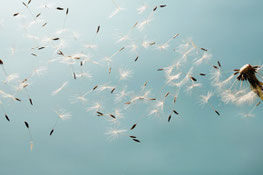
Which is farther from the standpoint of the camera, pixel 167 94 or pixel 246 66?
pixel 167 94

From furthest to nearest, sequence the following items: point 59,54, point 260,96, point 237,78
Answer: point 59,54 → point 237,78 → point 260,96

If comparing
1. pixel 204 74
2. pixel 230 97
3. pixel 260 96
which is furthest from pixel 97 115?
pixel 260 96

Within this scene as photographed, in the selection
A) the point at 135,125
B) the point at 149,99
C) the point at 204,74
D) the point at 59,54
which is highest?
the point at 59,54

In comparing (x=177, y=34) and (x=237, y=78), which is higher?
(x=177, y=34)

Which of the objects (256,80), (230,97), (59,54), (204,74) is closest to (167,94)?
(204,74)

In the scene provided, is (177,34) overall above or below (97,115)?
above

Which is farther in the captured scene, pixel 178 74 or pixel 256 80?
pixel 178 74

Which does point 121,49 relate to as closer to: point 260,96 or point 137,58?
point 137,58

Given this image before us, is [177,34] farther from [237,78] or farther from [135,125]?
[135,125]

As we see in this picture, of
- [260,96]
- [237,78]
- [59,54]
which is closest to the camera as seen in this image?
[260,96]
